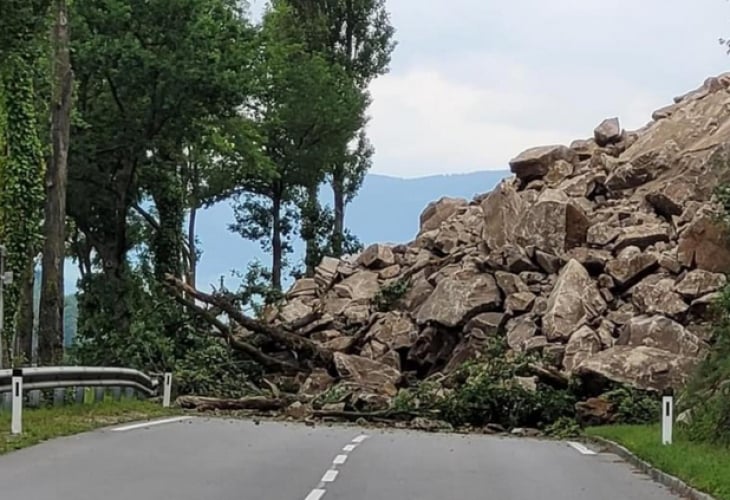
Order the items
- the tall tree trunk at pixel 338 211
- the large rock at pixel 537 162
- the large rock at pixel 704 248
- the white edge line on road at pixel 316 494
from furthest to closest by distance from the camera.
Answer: the tall tree trunk at pixel 338 211, the large rock at pixel 537 162, the large rock at pixel 704 248, the white edge line on road at pixel 316 494

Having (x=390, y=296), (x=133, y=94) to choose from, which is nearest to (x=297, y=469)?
(x=390, y=296)

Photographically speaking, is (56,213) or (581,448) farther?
(56,213)

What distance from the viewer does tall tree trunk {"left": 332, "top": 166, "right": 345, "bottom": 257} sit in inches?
2361

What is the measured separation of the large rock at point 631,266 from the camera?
33.6m

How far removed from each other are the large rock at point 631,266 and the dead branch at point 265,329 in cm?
799

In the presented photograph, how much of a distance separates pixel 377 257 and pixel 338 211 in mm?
18509

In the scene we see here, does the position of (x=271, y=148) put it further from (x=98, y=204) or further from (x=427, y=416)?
(x=427, y=416)

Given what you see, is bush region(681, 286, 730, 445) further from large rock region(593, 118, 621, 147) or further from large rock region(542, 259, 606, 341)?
large rock region(593, 118, 621, 147)

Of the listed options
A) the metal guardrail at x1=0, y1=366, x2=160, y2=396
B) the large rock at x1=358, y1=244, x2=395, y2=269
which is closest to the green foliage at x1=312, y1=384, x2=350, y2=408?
the metal guardrail at x1=0, y1=366, x2=160, y2=396

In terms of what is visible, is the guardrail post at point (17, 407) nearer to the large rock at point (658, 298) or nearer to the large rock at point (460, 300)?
the large rock at point (658, 298)

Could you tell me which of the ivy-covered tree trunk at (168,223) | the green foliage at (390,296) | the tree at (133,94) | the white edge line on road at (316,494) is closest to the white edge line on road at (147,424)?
the white edge line on road at (316,494)

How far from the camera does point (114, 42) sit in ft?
118

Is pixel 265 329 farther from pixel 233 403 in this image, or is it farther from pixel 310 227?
pixel 310 227

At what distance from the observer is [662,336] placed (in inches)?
1185
